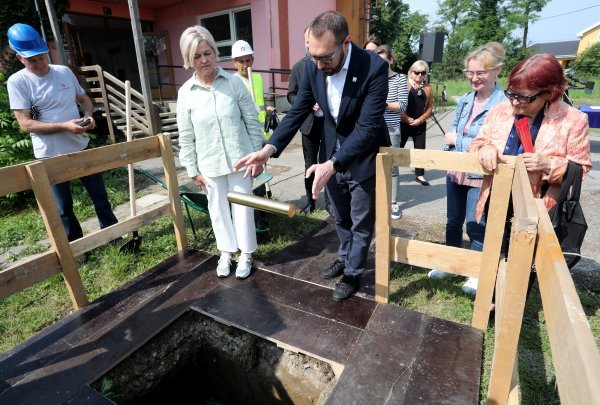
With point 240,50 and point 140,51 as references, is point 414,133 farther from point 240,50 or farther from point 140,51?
point 140,51

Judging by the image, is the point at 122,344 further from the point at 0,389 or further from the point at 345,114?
the point at 345,114

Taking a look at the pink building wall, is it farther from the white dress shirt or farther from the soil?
the soil

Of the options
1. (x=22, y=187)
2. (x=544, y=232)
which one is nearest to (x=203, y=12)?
(x=22, y=187)

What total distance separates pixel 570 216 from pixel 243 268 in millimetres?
2326

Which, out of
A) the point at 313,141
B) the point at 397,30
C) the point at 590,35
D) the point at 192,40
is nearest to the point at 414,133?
the point at 313,141

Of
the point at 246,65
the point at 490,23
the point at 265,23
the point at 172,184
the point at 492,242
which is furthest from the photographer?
the point at 490,23

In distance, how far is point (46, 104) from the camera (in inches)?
121

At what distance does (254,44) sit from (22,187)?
9585 mm

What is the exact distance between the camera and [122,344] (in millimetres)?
2340

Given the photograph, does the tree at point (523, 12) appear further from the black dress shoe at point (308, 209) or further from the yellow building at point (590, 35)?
the black dress shoe at point (308, 209)

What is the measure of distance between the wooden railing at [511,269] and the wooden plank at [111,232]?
2.05 m

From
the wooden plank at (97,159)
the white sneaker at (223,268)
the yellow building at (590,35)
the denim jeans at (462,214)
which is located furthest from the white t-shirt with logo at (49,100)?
the yellow building at (590,35)

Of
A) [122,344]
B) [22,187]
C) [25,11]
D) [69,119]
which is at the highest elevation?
[25,11]

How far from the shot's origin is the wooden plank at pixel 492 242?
1987 millimetres
